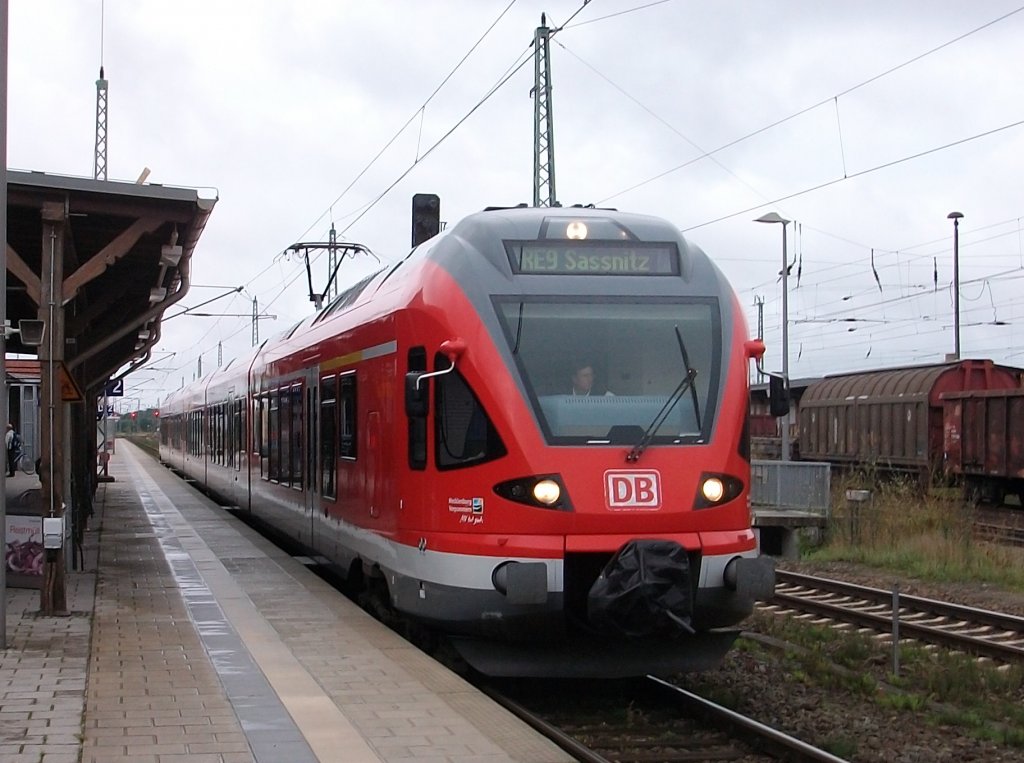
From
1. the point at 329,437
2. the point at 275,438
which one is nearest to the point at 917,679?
the point at 329,437

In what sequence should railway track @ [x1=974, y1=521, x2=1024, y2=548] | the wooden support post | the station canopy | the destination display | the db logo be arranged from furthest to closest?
1. railway track @ [x1=974, y1=521, x2=1024, y2=548]
2. the station canopy
3. the wooden support post
4. the destination display
5. the db logo

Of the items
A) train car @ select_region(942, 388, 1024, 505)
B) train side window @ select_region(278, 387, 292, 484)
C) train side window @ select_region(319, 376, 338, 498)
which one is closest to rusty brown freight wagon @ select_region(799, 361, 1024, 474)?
train car @ select_region(942, 388, 1024, 505)

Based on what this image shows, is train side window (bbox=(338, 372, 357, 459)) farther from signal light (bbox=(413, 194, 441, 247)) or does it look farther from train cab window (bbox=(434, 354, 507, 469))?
signal light (bbox=(413, 194, 441, 247))

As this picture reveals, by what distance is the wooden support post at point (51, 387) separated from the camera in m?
10.9

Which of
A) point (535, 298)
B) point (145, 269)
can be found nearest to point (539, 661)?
point (535, 298)

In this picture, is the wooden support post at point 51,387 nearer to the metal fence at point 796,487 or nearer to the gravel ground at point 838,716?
the gravel ground at point 838,716

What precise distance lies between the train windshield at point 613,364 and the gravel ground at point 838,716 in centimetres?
207

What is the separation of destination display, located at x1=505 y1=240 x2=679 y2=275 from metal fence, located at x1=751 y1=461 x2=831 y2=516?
12.6 metres

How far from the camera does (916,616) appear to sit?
13.3 meters

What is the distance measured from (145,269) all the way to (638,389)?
9206mm

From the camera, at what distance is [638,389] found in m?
8.79

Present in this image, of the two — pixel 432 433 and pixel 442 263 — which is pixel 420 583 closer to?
pixel 432 433

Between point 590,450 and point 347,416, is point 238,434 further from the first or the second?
point 590,450

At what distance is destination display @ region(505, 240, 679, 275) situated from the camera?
9.13 metres
